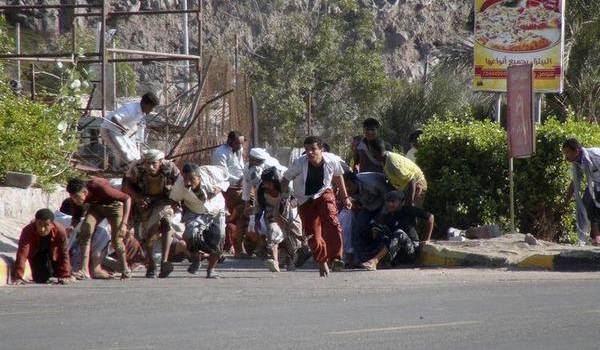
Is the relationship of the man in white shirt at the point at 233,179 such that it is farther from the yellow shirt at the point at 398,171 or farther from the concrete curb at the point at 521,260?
the concrete curb at the point at 521,260

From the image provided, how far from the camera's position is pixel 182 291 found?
1198 centimetres

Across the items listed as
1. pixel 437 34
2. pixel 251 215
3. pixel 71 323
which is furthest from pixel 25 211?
pixel 437 34

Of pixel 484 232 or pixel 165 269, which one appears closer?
pixel 165 269

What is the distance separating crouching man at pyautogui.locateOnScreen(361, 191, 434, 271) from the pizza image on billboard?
18.6 feet

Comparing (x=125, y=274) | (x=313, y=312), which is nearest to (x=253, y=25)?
(x=125, y=274)

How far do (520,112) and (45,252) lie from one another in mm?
6819

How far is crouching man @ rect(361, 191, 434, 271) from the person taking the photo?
595 inches

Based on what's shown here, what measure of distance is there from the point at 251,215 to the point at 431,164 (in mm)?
2736

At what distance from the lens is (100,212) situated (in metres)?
13.7

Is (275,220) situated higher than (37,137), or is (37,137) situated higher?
(37,137)

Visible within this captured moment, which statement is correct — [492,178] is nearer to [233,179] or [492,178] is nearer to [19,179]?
[233,179]

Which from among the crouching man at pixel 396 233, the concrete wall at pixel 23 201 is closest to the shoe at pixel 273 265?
the crouching man at pixel 396 233

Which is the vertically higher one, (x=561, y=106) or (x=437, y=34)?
(x=437, y=34)

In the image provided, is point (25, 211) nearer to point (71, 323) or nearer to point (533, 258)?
point (533, 258)
